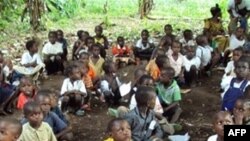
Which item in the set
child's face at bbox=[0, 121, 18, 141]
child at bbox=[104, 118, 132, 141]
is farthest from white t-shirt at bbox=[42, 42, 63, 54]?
child's face at bbox=[0, 121, 18, 141]

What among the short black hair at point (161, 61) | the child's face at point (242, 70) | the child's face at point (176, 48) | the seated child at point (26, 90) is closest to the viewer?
the child's face at point (242, 70)

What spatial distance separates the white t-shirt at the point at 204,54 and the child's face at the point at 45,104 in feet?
11.9

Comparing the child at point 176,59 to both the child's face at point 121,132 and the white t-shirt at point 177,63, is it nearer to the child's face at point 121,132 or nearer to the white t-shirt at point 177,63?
the white t-shirt at point 177,63

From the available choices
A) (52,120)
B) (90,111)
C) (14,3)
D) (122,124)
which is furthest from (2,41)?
(122,124)

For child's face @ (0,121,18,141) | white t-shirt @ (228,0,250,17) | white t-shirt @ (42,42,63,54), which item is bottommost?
child's face @ (0,121,18,141)

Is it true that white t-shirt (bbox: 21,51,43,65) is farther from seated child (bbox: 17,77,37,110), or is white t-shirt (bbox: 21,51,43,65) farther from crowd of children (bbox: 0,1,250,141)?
seated child (bbox: 17,77,37,110)

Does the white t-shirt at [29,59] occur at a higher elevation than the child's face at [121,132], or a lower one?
higher

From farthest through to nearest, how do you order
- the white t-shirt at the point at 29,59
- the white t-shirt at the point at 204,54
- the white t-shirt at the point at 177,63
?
the white t-shirt at the point at 204,54 → the white t-shirt at the point at 29,59 → the white t-shirt at the point at 177,63

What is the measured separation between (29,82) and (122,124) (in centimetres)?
212

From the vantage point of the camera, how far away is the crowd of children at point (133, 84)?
450cm

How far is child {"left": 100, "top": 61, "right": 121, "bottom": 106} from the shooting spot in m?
6.87

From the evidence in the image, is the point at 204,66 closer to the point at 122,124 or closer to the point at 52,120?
the point at 52,120

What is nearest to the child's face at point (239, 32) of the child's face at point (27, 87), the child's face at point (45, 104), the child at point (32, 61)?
the child at point (32, 61)

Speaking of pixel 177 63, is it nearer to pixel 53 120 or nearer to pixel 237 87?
pixel 237 87
